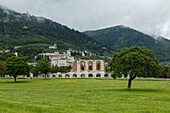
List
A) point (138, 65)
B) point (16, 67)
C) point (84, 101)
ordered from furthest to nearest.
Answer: point (16, 67), point (138, 65), point (84, 101)

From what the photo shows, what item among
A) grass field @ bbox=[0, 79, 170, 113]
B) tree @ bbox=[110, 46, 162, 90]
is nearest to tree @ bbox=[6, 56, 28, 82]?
grass field @ bbox=[0, 79, 170, 113]

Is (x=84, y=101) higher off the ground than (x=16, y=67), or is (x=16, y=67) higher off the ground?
(x=16, y=67)

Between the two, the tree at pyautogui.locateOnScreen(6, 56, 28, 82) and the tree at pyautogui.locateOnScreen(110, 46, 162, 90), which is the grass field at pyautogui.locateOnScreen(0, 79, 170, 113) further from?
the tree at pyautogui.locateOnScreen(6, 56, 28, 82)

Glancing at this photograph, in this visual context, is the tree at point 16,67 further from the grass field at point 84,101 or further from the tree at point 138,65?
the tree at point 138,65

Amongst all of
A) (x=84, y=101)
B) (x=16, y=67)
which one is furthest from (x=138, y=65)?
(x=16, y=67)

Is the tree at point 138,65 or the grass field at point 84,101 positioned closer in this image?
the grass field at point 84,101

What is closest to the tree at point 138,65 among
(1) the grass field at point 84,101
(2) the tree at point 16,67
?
(1) the grass field at point 84,101

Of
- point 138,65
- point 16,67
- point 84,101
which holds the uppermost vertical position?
point 16,67

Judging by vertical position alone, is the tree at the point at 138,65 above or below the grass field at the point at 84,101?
above

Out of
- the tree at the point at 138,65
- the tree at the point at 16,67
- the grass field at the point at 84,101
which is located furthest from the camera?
the tree at the point at 16,67

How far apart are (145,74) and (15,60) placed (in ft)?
143

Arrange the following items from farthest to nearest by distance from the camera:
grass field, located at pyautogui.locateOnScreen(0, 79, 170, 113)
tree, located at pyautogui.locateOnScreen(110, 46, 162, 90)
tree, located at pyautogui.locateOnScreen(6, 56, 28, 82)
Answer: tree, located at pyautogui.locateOnScreen(6, 56, 28, 82) → tree, located at pyautogui.locateOnScreen(110, 46, 162, 90) → grass field, located at pyautogui.locateOnScreen(0, 79, 170, 113)

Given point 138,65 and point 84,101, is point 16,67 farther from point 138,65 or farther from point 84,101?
point 84,101

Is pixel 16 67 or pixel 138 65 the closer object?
pixel 138 65
